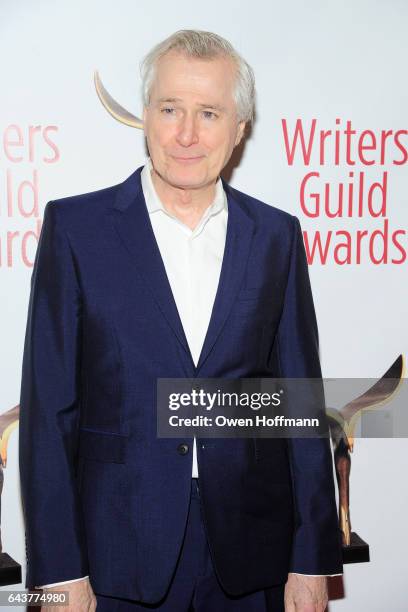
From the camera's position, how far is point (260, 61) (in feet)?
6.06

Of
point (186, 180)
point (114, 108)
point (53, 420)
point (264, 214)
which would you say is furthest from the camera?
point (114, 108)

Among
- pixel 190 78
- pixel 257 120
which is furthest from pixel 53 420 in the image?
pixel 257 120

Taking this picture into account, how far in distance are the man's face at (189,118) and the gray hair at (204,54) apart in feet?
0.04

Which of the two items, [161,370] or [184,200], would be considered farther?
[184,200]

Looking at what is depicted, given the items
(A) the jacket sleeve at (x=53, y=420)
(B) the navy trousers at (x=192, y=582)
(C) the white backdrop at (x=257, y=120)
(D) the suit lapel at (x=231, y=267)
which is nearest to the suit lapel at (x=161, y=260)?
(D) the suit lapel at (x=231, y=267)

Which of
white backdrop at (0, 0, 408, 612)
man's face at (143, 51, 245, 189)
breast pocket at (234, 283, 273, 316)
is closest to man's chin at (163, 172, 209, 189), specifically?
man's face at (143, 51, 245, 189)

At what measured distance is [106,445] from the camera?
1.39m

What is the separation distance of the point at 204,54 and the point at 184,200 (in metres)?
0.30

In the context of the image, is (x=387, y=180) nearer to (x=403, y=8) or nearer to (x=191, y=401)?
(x=403, y=8)

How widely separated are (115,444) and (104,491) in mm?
101

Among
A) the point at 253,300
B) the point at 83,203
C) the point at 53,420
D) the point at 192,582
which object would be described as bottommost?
the point at 192,582

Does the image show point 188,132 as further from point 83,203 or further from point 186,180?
point 83,203

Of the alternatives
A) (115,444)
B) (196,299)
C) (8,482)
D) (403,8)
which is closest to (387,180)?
(403,8)

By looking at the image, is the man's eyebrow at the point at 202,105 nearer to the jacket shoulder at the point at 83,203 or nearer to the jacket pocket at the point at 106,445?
the jacket shoulder at the point at 83,203
